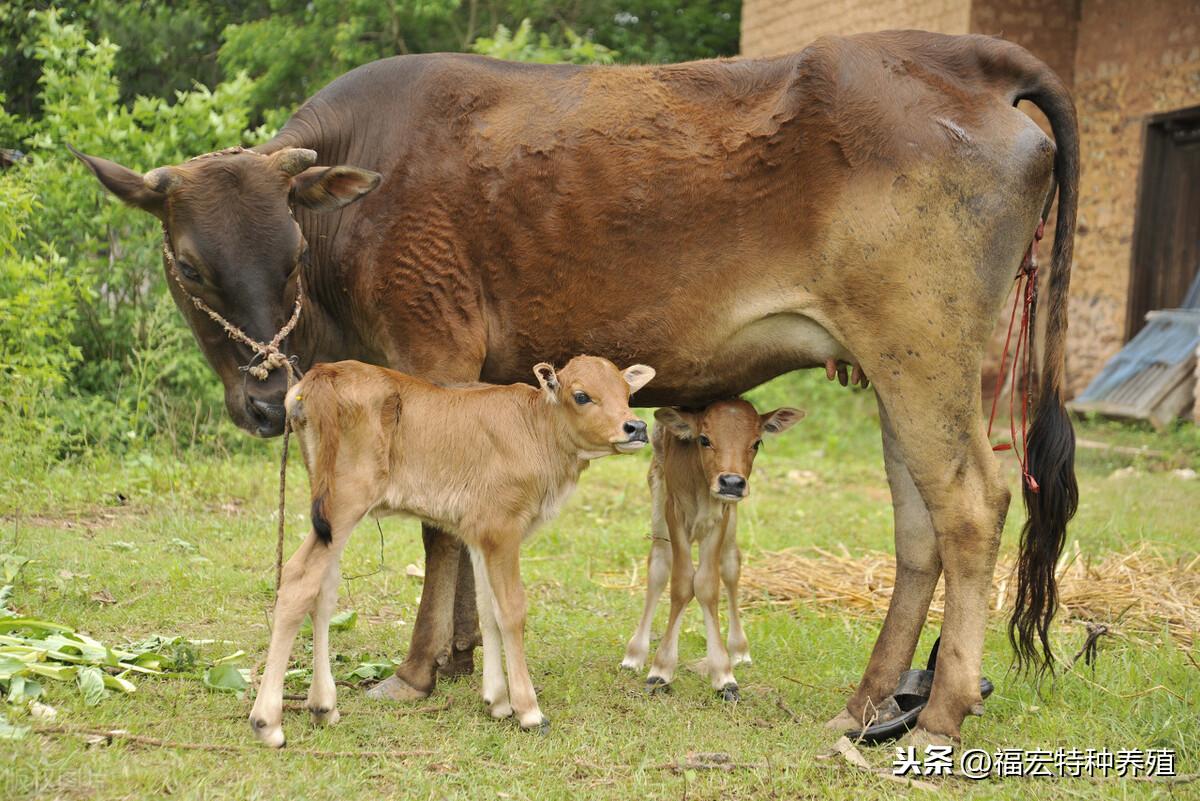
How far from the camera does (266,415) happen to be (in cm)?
486

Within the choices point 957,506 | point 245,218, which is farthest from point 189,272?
point 957,506

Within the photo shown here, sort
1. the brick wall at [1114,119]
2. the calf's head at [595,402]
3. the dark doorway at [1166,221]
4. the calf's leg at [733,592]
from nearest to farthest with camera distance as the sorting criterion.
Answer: the calf's head at [595,402] < the calf's leg at [733,592] < the brick wall at [1114,119] < the dark doorway at [1166,221]

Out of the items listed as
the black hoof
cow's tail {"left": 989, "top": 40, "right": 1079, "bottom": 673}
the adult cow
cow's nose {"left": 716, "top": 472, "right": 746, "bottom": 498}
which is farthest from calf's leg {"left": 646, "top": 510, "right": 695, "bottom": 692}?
cow's tail {"left": 989, "top": 40, "right": 1079, "bottom": 673}

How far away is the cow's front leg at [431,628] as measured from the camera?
4859mm

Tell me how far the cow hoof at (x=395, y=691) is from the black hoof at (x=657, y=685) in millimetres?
942

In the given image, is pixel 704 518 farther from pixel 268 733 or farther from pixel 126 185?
pixel 126 185

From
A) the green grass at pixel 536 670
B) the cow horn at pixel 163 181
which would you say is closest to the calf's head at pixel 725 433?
the green grass at pixel 536 670

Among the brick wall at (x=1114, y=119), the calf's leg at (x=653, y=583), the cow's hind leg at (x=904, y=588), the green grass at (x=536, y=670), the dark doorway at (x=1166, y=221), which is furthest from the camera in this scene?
the dark doorway at (x=1166, y=221)

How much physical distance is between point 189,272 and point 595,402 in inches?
64.9

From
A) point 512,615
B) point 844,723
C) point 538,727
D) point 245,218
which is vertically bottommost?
point 844,723

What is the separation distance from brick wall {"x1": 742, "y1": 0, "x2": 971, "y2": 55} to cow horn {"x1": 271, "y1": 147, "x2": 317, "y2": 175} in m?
8.74

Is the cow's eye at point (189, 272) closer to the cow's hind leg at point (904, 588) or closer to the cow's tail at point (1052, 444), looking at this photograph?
the cow's hind leg at point (904, 588)

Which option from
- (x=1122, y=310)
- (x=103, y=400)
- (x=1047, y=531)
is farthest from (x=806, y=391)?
(x=1047, y=531)

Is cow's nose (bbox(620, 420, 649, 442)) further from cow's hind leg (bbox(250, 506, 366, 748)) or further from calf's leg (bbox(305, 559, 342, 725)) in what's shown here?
calf's leg (bbox(305, 559, 342, 725))
